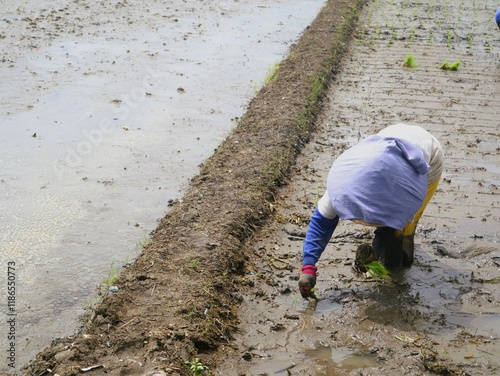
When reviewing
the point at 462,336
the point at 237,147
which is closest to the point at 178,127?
the point at 237,147

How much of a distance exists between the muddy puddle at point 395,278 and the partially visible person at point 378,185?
0.29m

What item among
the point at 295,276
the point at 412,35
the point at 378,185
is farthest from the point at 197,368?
the point at 412,35

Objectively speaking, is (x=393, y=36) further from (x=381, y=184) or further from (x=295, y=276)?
(x=381, y=184)

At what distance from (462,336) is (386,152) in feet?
3.36

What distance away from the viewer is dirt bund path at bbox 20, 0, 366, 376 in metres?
3.09

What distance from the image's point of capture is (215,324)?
11.2 feet

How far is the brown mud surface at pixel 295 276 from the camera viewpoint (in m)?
3.20

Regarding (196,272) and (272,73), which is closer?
(196,272)

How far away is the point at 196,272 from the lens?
3.81 meters


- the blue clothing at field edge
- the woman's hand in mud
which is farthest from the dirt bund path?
the blue clothing at field edge

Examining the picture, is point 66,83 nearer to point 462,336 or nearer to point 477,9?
point 462,336

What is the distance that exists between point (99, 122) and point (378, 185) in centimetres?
363

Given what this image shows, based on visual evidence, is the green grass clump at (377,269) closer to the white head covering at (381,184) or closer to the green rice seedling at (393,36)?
the white head covering at (381,184)

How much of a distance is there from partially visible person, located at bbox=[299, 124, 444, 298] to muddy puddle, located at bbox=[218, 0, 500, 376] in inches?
11.6
